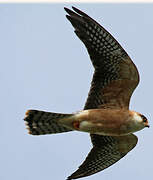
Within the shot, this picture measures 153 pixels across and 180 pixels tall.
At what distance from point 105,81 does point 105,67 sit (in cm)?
33

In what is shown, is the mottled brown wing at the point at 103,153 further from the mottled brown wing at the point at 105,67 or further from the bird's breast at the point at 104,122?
the mottled brown wing at the point at 105,67

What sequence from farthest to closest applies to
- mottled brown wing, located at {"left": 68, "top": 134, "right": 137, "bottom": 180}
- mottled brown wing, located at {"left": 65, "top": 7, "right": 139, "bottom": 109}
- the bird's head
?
mottled brown wing, located at {"left": 68, "top": 134, "right": 137, "bottom": 180} → the bird's head → mottled brown wing, located at {"left": 65, "top": 7, "right": 139, "bottom": 109}

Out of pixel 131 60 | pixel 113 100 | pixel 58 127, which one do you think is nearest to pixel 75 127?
pixel 58 127

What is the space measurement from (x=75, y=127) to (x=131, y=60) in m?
1.94

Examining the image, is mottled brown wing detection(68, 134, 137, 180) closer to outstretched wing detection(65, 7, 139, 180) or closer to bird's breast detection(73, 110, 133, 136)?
outstretched wing detection(65, 7, 139, 180)

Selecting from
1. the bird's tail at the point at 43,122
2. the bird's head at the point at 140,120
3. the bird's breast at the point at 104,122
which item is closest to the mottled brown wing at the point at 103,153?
the bird's breast at the point at 104,122

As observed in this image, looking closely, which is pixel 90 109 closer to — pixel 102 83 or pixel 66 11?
pixel 102 83

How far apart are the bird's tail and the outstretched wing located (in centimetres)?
81

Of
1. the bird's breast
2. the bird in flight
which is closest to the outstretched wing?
the bird in flight

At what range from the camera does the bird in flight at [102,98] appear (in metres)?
11.1

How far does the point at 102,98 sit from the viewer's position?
11.6 m

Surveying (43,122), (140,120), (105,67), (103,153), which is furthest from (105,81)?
(103,153)

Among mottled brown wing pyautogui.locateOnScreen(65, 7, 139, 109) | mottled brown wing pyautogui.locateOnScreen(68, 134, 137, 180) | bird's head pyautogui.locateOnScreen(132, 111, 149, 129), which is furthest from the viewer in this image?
mottled brown wing pyautogui.locateOnScreen(68, 134, 137, 180)

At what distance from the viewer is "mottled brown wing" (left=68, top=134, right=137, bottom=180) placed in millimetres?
12008
